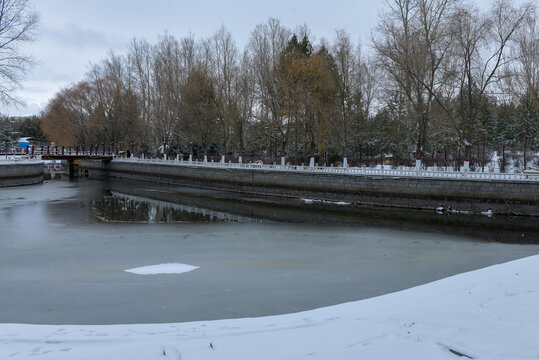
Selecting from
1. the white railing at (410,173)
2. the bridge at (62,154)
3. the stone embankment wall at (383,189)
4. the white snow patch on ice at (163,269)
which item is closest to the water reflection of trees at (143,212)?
the white snow patch on ice at (163,269)

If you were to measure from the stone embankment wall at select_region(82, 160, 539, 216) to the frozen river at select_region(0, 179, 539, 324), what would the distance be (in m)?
3.37

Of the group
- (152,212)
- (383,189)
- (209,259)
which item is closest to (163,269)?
(209,259)

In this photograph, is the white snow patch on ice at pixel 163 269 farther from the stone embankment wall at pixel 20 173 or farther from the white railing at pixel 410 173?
the stone embankment wall at pixel 20 173

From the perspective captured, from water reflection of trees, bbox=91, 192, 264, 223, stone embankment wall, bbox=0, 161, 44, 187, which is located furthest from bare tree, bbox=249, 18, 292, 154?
stone embankment wall, bbox=0, 161, 44, 187

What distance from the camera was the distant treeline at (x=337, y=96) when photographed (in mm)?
25203

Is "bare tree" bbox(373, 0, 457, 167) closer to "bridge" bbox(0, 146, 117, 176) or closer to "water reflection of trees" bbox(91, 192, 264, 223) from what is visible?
"water reflection of trees" bbox(91, 192, 264, 223)

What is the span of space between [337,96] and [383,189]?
13482mm

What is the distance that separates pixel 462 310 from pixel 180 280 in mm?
5940

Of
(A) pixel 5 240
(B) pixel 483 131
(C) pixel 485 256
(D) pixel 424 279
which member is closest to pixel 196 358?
(D) pixel 424 279

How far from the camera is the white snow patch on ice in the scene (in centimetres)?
953

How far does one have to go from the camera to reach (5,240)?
1332 cm

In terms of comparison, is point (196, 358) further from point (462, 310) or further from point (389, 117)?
point (389, 117)

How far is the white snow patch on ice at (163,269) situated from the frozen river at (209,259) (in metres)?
0.28

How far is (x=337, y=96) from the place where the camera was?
34750mm
